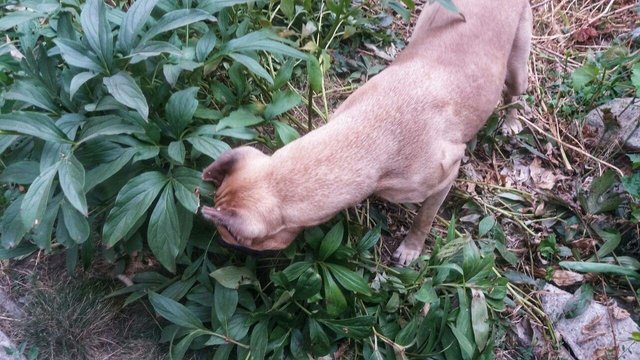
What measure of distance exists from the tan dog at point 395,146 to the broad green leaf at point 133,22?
31.6 inches

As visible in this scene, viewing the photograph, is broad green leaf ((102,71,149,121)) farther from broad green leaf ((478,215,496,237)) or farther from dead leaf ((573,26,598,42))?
dead leaf ((573,26,598,42))

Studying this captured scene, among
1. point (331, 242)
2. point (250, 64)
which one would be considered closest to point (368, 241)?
point (331, 242)

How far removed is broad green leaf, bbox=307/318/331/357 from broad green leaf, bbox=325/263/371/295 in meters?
0.29

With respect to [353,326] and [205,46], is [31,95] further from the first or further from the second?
[353,326]

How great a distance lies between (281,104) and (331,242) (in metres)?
0.93

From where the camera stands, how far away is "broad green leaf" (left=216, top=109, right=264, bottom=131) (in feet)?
9.73

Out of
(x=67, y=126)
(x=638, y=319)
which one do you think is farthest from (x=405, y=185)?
(x=638, y=319)

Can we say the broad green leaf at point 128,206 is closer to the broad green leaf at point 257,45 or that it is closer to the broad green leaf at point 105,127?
the broad green leaf at point 105,127

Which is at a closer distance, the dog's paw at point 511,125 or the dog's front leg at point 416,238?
the dog's front leg at point 416,238

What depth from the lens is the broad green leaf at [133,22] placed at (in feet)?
8.74

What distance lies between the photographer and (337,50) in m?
4.56

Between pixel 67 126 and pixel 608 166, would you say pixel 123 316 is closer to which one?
pixel 67 126

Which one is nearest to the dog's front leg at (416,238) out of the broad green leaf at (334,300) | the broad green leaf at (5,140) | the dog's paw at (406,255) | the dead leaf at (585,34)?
the dog's paw at (406,255)

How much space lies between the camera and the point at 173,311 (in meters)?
2.92
